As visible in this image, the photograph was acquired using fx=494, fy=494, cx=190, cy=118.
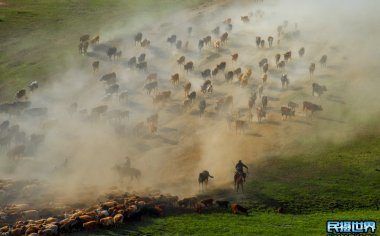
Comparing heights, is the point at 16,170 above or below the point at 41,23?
below

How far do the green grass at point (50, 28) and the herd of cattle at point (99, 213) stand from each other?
95.3ft

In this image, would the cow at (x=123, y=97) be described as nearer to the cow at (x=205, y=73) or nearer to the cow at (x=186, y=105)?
the cow at (x=186, y=105)

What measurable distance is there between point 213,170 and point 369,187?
12072mm

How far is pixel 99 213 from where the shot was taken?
31516 millimetres

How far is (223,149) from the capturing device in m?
44.1

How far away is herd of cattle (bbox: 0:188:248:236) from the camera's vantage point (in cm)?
3011

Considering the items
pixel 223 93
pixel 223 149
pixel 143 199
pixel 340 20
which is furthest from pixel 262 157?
pixel 340 20

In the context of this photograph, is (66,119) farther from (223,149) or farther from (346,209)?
(346,209)

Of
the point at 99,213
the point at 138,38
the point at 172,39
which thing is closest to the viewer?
the point at 99,213

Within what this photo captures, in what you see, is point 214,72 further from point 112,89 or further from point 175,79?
point 112,89

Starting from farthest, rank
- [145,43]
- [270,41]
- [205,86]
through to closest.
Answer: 1. [145,43]
2. [270,41]
3. [205,86]

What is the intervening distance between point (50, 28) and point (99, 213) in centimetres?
5761

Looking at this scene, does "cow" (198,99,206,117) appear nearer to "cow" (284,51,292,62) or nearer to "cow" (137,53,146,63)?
"cow" (284,51,292,62)

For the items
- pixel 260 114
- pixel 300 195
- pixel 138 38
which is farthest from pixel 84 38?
pixel 300 195
